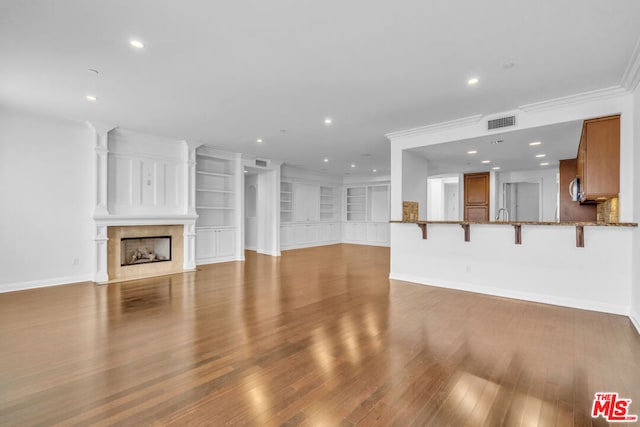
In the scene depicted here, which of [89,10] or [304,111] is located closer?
[89,10]

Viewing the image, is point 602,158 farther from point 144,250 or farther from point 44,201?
point 44,201

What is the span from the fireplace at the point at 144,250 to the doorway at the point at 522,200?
30.3 feet

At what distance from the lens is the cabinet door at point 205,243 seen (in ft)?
23.9

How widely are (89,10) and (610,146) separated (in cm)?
565

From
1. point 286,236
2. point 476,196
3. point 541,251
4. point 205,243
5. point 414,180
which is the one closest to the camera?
point 541,251

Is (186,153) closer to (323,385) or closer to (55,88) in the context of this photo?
(55,88)

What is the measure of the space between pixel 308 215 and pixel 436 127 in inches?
259

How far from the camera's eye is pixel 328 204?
1209 cm

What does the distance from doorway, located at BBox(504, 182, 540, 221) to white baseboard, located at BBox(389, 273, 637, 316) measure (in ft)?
17.2

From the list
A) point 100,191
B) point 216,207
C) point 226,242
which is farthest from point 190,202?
point 100,191

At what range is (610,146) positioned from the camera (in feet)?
12.3

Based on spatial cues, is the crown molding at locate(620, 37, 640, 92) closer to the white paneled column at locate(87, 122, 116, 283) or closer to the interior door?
the interior door

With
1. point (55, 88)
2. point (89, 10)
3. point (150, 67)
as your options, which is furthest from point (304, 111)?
point (55, 88)

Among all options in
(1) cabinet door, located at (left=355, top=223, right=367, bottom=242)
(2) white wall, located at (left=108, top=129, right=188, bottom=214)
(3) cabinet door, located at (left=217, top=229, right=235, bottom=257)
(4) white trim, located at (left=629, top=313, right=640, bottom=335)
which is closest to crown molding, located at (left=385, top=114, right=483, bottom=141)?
(4) white trim, located at (left=629, top=313, right=640, bottom=335)
